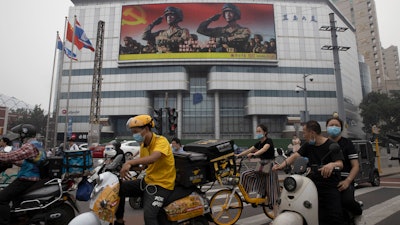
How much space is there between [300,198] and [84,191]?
3.03m

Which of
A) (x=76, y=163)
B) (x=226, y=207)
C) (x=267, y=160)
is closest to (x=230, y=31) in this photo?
(x=267, y=160)

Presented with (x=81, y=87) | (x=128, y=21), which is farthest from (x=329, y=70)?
(x=81, y=87)

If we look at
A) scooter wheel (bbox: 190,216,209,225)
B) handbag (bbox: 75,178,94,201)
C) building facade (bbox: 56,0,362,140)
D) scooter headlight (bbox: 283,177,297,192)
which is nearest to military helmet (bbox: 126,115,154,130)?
scooter wheel (bbox: 190,216,209,225)

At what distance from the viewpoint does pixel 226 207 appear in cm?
493

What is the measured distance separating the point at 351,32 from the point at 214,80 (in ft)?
136

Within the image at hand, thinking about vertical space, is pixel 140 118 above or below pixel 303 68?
below

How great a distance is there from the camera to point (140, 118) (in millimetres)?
3090

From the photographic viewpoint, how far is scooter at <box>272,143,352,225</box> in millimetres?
2844

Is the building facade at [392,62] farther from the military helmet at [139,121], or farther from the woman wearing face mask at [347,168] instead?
the military helmet at [139,121]

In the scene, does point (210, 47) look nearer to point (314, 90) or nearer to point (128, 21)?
point (128, 21)

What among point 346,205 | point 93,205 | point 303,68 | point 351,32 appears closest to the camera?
point 93,205

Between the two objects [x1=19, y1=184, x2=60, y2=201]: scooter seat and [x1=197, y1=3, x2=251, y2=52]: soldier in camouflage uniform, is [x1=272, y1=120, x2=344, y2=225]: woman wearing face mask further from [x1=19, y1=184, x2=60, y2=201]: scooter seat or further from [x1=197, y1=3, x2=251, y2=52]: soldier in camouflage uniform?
[x1=197, y1=3, x2=251, y2=52]: soldier in camouflage uniform

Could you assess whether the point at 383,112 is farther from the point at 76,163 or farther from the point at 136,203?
the point at 76,163

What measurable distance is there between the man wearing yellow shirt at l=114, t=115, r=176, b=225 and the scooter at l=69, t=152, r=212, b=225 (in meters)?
0.14
